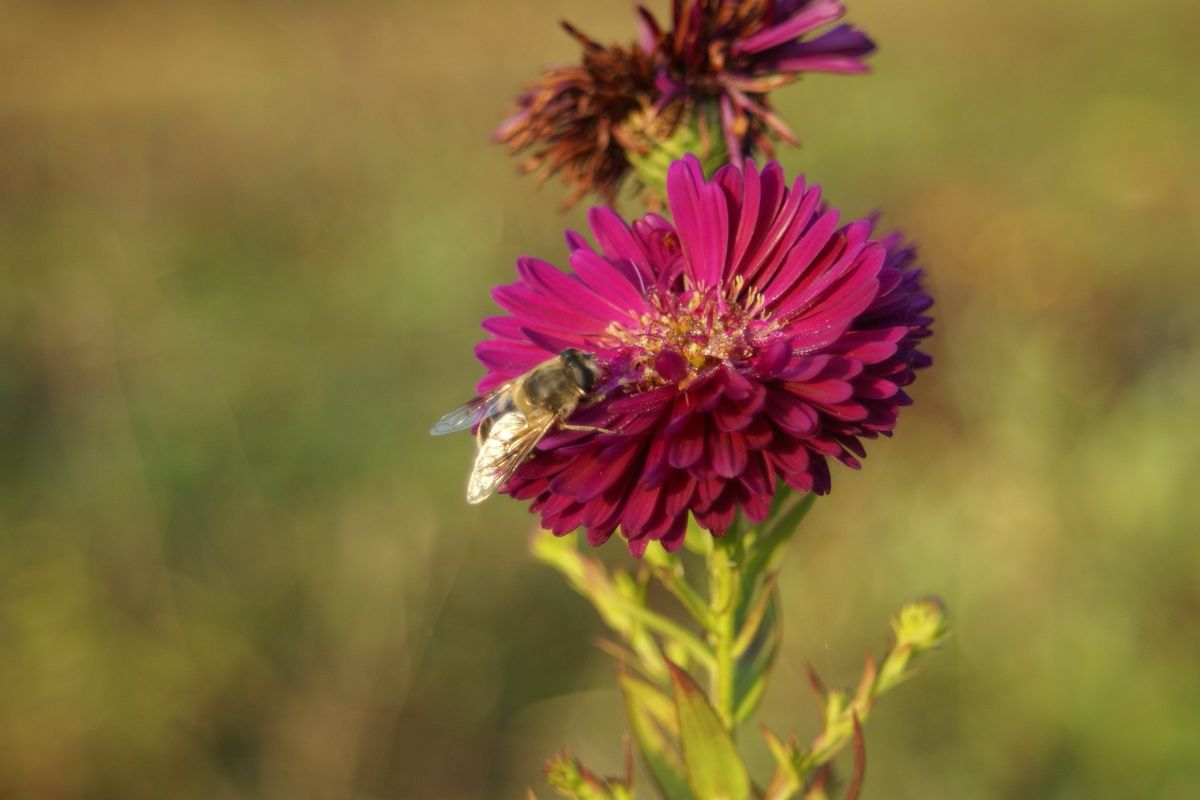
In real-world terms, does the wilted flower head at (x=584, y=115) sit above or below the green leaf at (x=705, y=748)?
above

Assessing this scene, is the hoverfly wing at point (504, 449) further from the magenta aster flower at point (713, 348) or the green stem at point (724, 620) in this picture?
the green stem at point (724, 620)

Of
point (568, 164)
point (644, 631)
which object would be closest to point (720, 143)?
point (568, 164)

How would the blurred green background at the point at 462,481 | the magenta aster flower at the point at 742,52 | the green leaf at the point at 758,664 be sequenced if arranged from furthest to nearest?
the blurred green background at the point at 462,481 → the magenta aster flower at the point at 742,52 → the green leaf at the point at 758,664

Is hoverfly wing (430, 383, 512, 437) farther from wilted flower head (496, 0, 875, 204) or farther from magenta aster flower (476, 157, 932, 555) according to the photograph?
wilted flower head (496, 0, 875, 204)

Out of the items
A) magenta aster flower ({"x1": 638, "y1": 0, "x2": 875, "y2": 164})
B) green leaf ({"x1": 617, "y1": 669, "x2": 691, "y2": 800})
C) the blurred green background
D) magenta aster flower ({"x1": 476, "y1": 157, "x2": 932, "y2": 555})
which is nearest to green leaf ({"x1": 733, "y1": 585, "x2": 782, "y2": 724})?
green leaf ({"x1": 617, "y1": 669, "x2": 691, "y2": 800})

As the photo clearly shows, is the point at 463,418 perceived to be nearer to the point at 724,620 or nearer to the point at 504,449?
the point at 504,449

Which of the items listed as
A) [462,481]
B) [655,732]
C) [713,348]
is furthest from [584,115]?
[462,481]

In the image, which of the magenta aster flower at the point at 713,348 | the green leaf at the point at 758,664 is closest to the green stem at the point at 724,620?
the green leaf at the point at 758,664
